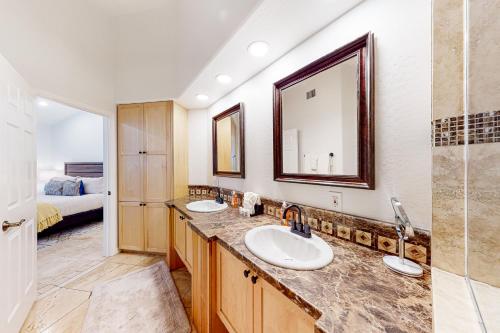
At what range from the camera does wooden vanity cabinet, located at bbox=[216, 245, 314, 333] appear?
2.31 feet

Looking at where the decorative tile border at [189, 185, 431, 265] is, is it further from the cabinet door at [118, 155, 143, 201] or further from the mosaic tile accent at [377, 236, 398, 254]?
the cabinet door at [118, 155, 143, 201]

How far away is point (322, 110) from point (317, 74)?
0.24 meters

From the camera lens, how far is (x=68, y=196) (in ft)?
13.4

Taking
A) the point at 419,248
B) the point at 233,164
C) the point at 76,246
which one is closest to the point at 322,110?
the point at 419,248

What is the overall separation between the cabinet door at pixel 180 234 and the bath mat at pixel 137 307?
1.17 ft

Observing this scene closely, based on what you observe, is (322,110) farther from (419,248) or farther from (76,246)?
(76,246)

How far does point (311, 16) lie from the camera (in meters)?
1.12

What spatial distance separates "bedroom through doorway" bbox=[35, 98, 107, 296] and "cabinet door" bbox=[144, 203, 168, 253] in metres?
0.61

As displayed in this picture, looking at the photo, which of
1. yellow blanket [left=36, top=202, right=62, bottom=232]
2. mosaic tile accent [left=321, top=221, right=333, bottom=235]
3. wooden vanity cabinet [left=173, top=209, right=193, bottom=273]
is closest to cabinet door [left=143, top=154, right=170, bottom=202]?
wooden vanity cabinet [left=173, top=209, right=193, bottom=273]

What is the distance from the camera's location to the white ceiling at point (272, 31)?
3.43 feet

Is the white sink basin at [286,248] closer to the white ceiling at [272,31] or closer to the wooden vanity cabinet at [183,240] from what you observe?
the wooden vanity cabinet at [183,240]

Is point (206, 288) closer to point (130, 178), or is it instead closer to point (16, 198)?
point (16, 198)

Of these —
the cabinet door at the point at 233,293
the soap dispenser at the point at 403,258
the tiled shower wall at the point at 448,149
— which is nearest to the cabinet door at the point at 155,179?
the cabinet door at the point at 233,293

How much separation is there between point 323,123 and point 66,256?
12.1ft
